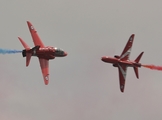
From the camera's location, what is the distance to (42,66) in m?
164

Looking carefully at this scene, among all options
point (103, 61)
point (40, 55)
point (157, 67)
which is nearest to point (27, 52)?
point (40, 55)

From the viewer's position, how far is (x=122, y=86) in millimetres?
169625

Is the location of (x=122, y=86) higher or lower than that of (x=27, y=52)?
lower

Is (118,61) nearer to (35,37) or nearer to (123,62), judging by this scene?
(123,62)

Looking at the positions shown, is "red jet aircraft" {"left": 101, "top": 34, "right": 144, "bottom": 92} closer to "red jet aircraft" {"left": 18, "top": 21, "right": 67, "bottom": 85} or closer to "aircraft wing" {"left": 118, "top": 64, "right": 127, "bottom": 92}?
"aircraft wing" {"left": 118, "top": 64, "right": 127, "bottom": 92}

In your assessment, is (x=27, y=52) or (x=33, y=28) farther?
(x=33, y=28)

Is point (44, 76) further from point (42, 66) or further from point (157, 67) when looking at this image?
point (157, 67)

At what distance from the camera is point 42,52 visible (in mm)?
164500

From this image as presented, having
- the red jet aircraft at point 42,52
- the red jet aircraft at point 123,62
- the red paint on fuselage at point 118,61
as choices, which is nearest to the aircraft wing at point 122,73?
the red jet aircraft at point 123,62

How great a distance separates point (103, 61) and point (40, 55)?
17601 mm

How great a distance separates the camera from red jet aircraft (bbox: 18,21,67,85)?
161 metres

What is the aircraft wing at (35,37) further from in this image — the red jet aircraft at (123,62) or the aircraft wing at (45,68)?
the red jet aircraft at (123,62)

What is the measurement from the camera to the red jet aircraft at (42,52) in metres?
161

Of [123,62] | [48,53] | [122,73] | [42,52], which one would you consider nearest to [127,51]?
[123,62]
